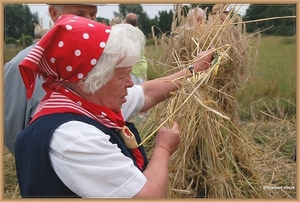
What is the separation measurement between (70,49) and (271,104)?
3.45 meters

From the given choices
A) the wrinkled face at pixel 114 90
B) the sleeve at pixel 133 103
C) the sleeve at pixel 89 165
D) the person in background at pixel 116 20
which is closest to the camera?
the sleeve at pixel 89 165

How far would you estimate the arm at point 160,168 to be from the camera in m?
1.07

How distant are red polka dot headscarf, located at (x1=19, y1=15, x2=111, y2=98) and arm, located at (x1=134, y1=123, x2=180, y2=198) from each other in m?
0.31

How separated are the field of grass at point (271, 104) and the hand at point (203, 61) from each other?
779mm

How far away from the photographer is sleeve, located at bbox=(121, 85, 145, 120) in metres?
1.51

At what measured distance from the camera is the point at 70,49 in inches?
42.6

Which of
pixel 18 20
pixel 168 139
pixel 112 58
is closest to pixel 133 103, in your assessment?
pixel 168 139

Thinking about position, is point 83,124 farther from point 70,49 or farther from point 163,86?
point 163,86

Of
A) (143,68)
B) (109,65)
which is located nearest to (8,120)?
(109,65)

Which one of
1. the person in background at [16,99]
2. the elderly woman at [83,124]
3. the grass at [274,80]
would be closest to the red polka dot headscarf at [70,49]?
the elderly woman at [83,124]

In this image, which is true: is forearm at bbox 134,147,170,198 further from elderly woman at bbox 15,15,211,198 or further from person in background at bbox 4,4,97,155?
person in background at bbox 4,4,97,155

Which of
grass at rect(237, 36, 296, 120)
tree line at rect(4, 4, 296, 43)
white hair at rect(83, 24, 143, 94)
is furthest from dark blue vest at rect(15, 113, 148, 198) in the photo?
grass at rect(237, 36, 296, 120)

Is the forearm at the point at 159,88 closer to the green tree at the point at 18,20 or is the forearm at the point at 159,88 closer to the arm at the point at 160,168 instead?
the arm at the point at 160,168

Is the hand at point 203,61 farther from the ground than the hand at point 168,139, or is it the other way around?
the hand at point 203,61
